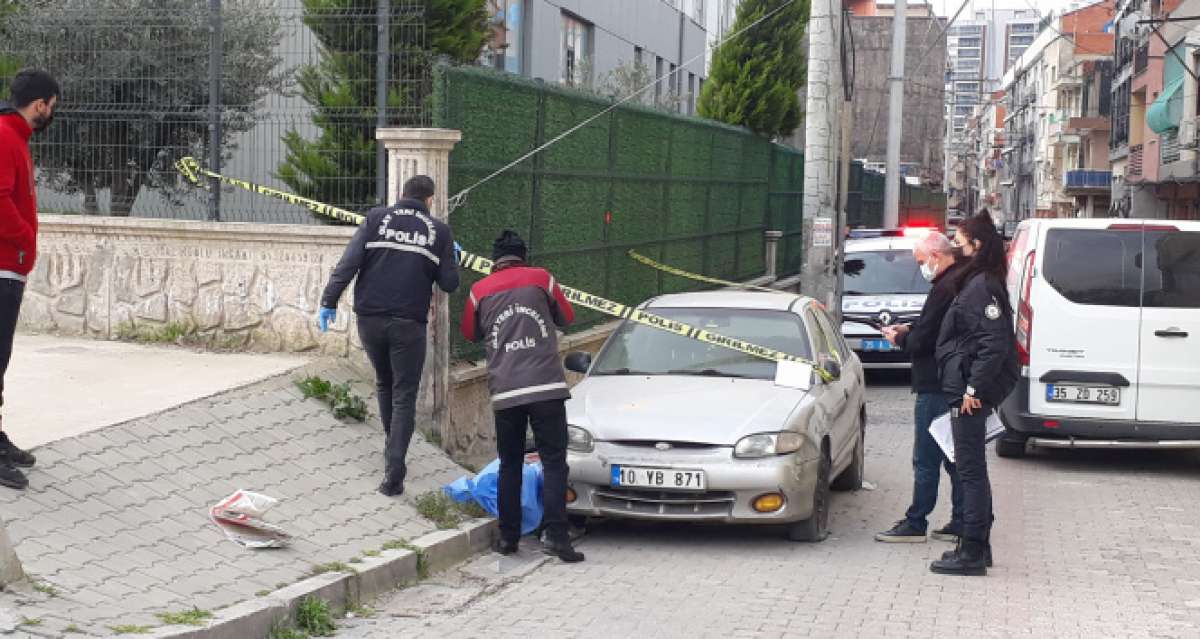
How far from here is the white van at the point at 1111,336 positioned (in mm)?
11742

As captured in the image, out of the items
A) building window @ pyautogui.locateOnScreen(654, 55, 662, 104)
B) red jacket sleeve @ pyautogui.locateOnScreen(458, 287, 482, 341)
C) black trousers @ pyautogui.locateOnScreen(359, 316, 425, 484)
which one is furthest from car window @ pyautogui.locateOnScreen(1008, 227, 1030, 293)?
building window @ pyautogui.locateOnScreen(654, 55, 662, 104)

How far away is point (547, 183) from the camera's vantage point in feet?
41.7

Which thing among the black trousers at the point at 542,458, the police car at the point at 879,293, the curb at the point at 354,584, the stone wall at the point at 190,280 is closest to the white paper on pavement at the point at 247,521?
the curb at the point at 354,584

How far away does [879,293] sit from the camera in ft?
62.7

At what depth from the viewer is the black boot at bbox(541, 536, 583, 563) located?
838cm

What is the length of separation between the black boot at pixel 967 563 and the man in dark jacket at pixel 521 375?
2.06 metres

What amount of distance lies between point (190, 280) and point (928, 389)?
5.69 m

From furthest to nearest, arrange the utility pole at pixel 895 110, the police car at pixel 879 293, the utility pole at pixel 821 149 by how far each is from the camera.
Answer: the utility pole at pixel 895 110
the police car at pixel 879 293
the utility pole at pixel 821 149

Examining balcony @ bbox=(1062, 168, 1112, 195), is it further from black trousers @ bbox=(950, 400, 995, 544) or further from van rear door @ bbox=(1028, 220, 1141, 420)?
black trousers @ bbox=(950, 400, 995, 544)

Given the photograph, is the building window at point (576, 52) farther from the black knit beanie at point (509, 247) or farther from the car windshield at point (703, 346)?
the black knit beanie at point (509, 247)

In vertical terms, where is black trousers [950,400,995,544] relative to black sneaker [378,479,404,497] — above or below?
above

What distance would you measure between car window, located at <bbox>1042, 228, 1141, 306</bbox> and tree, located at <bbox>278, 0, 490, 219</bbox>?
5359 millimetres

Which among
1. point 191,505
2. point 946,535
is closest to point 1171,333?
point 946,535

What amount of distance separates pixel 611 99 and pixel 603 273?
179cm
